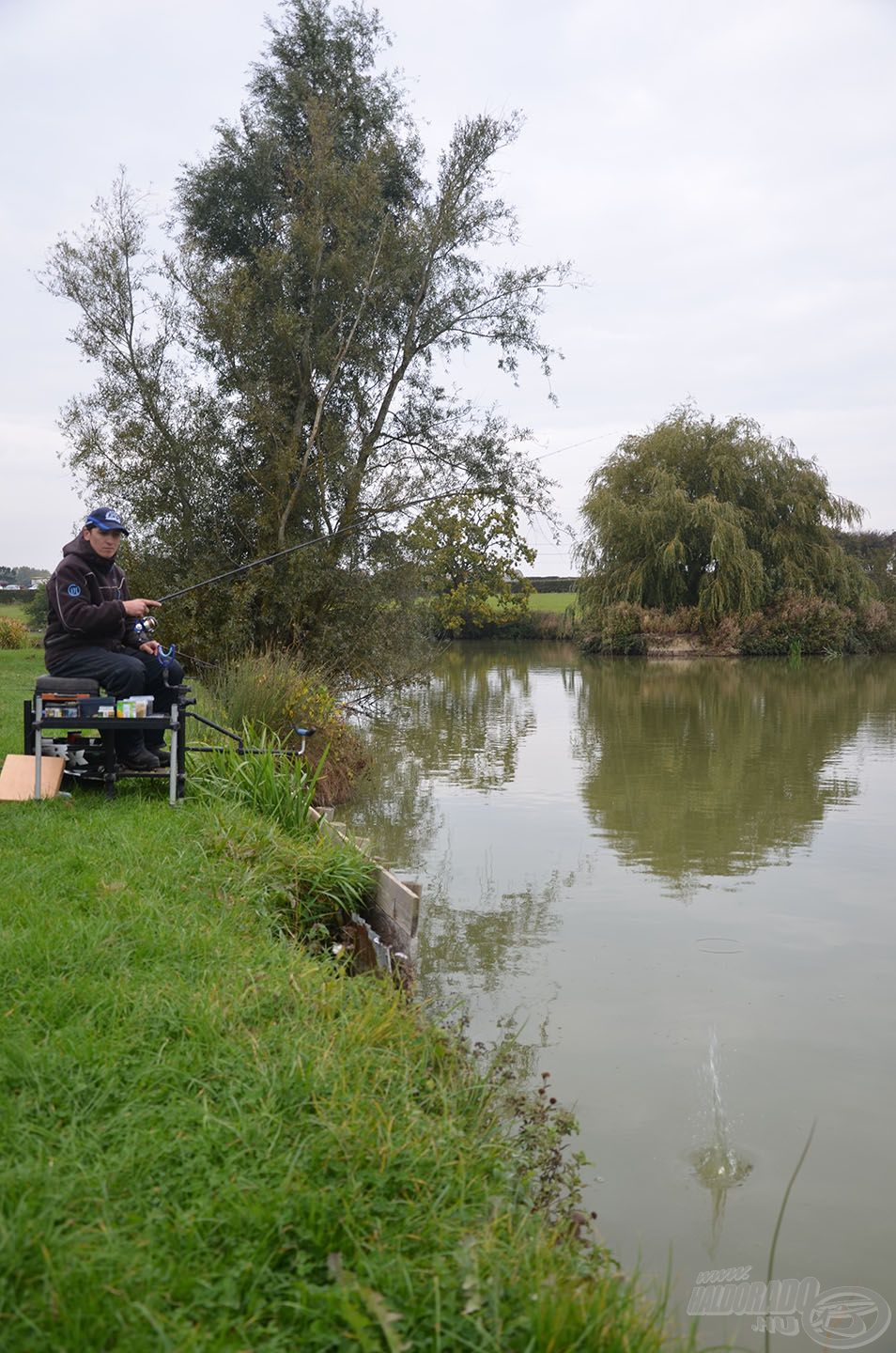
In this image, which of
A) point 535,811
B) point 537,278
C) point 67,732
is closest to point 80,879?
point 67,732

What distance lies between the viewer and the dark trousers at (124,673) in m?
7.21

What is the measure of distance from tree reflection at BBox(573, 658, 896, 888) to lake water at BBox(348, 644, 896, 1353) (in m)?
0.07

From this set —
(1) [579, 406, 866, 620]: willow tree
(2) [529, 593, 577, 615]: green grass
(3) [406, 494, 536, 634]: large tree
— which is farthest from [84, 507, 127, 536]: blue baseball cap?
(2) [529, 593, 577, 615]: green grass

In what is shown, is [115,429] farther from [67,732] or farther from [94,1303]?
[94,1303]

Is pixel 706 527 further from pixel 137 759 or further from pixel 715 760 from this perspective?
pixel 137 759

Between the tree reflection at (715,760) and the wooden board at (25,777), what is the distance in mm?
4600

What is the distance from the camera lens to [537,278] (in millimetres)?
18203

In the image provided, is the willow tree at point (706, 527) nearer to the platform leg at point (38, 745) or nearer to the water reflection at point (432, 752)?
the water reflection at point (432, 752)

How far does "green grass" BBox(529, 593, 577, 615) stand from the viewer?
60.2 metres

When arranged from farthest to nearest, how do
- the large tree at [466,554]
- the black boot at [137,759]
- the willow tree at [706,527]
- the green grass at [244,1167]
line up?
the willow tree at [706,527]
the large tree at [466,554]
the black boot at [137,759]
the green grass at [244,1167]

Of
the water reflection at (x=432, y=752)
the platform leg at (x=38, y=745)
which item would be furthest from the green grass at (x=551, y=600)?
the platform leg at (x=38, y=745)

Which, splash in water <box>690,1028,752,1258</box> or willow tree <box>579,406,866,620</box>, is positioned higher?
willow tree <box>579,406,866,620</box>

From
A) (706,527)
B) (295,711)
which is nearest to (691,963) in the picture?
(295,711)

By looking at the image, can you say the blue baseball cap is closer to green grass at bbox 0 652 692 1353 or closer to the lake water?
green grass at bbox 0 652 692 1353
